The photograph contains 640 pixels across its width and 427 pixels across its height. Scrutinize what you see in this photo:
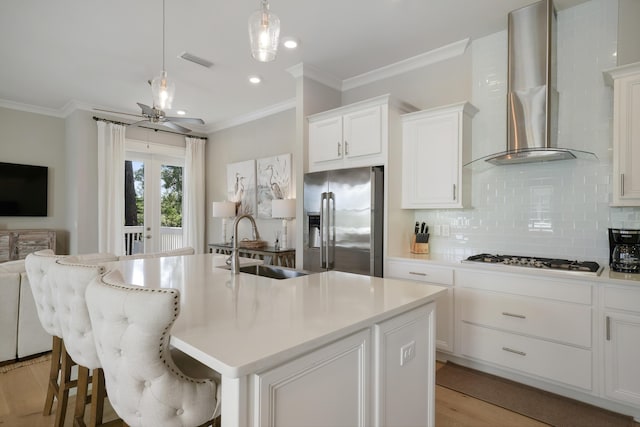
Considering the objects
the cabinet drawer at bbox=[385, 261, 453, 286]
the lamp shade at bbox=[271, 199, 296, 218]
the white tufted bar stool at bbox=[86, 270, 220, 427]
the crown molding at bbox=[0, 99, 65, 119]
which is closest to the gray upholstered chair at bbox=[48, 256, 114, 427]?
the white tufted bar stool at bbox=[86, 270, 220, 427]

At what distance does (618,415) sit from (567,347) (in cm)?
47

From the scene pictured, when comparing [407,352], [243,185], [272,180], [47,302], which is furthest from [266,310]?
[243,185]

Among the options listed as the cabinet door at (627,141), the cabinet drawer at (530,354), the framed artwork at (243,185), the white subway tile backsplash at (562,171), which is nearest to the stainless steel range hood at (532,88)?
the white subway tile backsplash at (562,171)

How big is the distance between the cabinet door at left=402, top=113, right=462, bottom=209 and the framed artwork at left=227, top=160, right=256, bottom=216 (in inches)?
113

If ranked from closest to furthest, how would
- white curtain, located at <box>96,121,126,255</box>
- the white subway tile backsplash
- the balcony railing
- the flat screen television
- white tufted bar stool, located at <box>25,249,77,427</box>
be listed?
white tufted bar stool, located at <box>25,249,77,427</box>, the white subway tile backsplash, the flat screen television, white curtain, located at <box>96,121,126,255</box>, the balcony railing

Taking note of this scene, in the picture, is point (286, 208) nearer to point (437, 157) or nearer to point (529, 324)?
point (437, 157)

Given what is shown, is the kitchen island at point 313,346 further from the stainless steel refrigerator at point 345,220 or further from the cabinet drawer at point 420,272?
the stainless steel refrigerator at point 345,220

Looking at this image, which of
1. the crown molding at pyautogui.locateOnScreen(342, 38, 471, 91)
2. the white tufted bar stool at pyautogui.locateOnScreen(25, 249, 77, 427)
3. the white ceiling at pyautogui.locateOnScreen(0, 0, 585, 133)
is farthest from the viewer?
the crown molding at pyautogui.locateOnScreen(342, 38, 471, 91)

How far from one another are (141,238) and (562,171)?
590 cm

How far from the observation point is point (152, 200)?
5973 mm

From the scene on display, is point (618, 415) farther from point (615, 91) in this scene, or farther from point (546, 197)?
point (615, 91)

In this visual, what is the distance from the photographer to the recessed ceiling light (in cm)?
320

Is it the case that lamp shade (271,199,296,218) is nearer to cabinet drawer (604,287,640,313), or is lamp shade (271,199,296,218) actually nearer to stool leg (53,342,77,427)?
stool leg (53,342,77,427)

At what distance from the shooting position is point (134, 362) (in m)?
1.04
